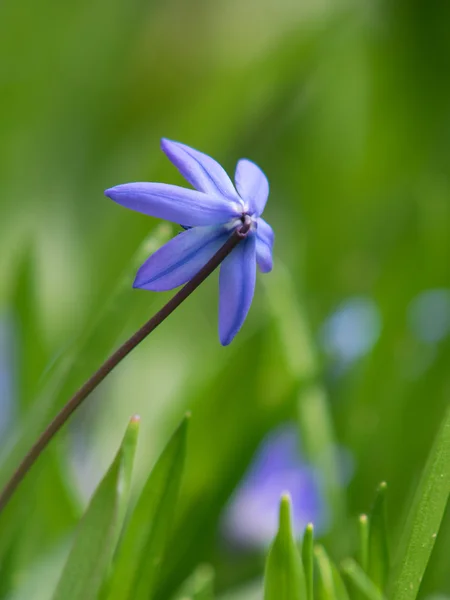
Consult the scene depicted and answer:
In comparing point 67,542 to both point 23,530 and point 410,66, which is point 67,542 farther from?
point 410,66

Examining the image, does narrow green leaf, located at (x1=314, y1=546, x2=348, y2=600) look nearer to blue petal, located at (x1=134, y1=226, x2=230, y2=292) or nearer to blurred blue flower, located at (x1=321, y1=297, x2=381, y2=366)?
blue petal, located at (x1=134, y1=226, x2=230, y2=292)

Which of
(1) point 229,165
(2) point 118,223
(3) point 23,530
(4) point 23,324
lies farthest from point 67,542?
(1) point 229,165

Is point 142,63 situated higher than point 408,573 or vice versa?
point 142,63

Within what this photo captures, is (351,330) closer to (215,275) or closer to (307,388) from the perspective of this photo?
(307,388)

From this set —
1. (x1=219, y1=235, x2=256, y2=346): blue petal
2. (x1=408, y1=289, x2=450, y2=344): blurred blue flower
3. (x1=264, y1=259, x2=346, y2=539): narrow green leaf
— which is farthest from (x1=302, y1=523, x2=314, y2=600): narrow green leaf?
(x1=408, y1=289, x2=450, y2=344): blurred blue flower

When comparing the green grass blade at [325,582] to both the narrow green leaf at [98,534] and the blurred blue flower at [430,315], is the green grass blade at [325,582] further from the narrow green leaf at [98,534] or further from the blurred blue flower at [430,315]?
the blurred blue flower at [430,315]

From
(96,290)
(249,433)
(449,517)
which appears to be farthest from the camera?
(96,290)

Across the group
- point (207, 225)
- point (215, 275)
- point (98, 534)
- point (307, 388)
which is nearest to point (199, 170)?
point (207, 225)
